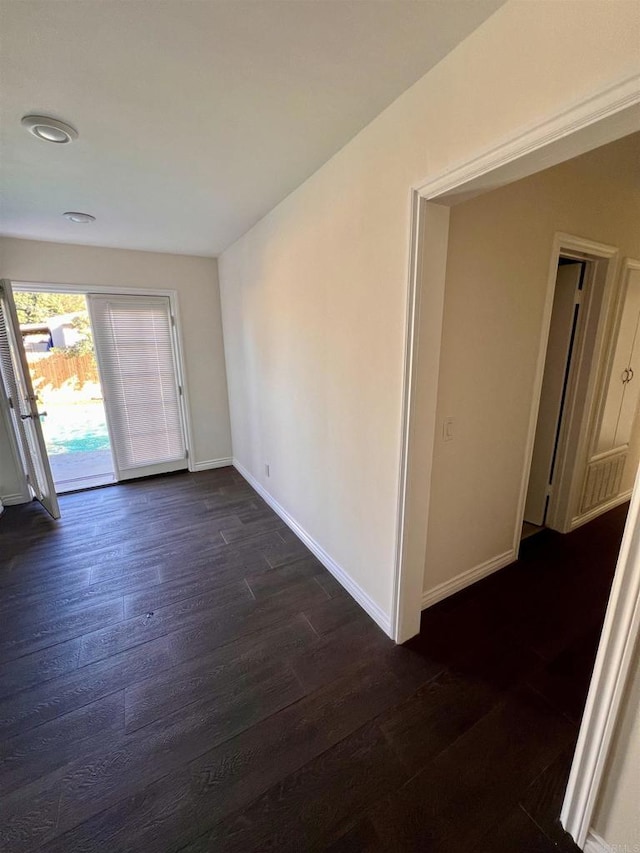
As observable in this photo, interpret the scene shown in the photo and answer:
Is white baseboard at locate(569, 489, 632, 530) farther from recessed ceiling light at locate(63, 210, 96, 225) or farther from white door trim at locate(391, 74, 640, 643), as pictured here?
recessed ceiling light at locate(63, 210, 96, 225)

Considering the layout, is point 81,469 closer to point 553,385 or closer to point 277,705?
point 277,705

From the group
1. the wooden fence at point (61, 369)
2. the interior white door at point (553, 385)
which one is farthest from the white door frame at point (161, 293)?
the interior white door at point (553, 385)

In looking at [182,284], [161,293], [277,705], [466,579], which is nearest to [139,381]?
[161,293]

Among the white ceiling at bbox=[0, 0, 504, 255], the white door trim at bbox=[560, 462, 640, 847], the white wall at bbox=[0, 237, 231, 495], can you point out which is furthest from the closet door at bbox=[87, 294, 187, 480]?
the white door trim at bbox=[560, 462, 640, 847]

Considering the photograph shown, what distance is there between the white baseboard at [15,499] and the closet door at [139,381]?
85cm

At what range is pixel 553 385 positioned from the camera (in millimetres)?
2617

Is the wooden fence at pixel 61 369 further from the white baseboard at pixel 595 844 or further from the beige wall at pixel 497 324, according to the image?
the white baseboard at pixel 595 844

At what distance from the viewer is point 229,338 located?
397 centimetres

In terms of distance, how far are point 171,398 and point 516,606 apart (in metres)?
3.93

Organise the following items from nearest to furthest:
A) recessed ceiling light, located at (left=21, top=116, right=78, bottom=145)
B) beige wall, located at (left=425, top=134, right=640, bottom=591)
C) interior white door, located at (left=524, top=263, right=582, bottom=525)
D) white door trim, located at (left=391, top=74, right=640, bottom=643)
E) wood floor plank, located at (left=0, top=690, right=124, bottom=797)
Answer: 1. white door trim, located at (left=391, top=74, right=640, bottom=643)
2. wood floor plank, located at (left=0, top=690, right=124, bottom=797)
3. recessed ceiling light, located at (left=21, top=116, right=78, bottom=145)
4. beige wall, located at (left=425, top=134, right=640, bottom=591)
5. interior white door, located at (left=524, top=263, right=582, bottom=525)

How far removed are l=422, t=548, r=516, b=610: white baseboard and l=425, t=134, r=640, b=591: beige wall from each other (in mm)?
45

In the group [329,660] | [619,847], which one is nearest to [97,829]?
[329,660]

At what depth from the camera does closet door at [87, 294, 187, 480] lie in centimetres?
371

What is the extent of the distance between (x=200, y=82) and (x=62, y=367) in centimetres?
660
